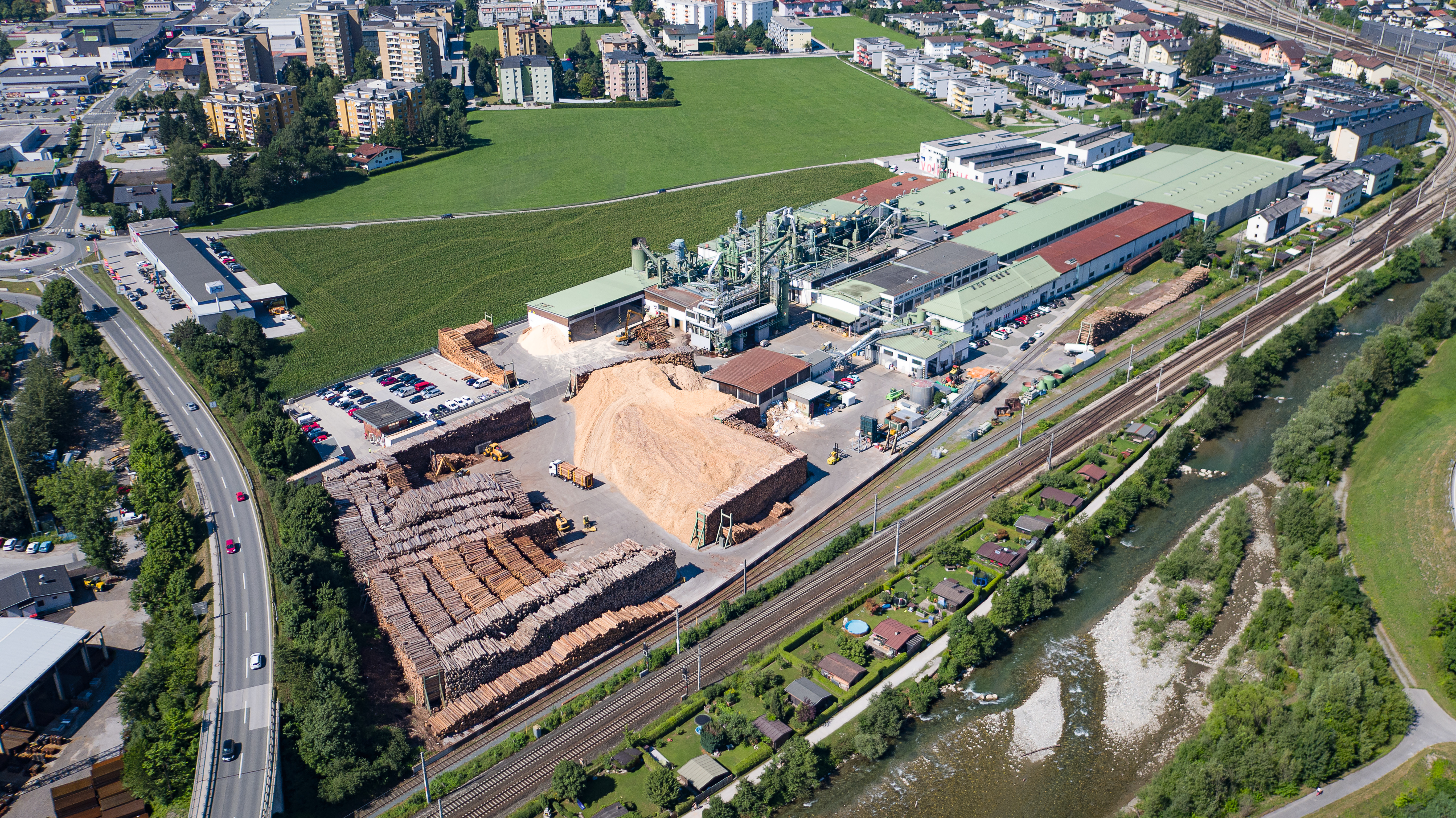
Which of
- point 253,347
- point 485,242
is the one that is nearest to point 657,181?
point 485,242

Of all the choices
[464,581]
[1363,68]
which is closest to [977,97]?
[1363,68]

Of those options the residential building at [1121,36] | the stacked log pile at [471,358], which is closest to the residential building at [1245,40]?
the residential building at [1121,36]

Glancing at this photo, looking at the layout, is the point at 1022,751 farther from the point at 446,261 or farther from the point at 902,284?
the point at 446,261

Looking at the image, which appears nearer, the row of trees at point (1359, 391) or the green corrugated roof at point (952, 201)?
the row of trees at point (1359, 391)

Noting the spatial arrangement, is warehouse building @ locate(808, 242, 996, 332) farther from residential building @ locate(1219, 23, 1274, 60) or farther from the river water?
residential building @ locate(1219, 23, 1274, 60)

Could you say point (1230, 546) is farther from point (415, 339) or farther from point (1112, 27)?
point (1112, 27)

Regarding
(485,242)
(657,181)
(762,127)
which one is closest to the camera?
(485,242)

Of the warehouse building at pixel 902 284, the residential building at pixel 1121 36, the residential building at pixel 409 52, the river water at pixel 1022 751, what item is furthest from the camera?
the residential building at pixel 1121 36

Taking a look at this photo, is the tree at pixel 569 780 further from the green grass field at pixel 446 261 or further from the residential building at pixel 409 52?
the residential building at pixel 409 52
